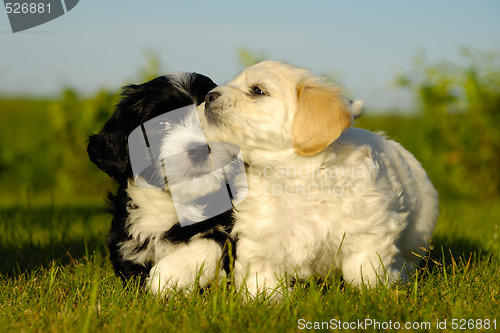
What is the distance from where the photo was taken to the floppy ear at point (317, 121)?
9.29 feet

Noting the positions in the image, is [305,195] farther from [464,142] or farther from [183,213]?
[464,142]

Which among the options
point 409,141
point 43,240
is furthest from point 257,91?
point 409,141

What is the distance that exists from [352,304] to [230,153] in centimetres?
110

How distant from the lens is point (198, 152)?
3086 millimetres

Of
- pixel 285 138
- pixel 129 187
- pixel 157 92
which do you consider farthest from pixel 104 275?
pixel 285 138

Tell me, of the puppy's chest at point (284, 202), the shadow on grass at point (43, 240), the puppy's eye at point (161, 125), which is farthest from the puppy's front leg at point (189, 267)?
the puppy's eye at point (161, 125)

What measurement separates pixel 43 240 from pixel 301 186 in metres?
2.70

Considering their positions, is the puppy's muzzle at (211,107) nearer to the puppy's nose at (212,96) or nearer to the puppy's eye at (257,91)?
the puppy's nose at (212,96)

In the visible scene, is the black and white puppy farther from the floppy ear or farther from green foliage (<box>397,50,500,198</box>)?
green foliage (<box>397,50,500,198</box>)

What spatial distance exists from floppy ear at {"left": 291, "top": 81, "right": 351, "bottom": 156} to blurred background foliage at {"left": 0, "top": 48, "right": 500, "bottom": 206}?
400cm

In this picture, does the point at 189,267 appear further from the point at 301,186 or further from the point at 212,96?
the point at 212,96

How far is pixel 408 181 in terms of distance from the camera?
11.6ft

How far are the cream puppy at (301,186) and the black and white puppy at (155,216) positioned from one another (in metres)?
0.18

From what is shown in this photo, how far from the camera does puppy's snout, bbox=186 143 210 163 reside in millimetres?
3080
